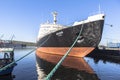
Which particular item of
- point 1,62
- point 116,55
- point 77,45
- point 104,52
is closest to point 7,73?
point 1,62

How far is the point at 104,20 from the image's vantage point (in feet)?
104

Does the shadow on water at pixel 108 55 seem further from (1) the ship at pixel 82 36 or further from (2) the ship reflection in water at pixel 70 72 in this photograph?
(2) the ship reflection in water at pixel 70 72

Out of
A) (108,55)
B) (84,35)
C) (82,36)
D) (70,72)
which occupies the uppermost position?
(84,35)

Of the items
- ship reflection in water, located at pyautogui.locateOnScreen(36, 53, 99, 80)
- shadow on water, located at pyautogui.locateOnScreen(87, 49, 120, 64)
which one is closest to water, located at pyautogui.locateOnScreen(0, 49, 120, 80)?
ship reflection in water, located at pyautogui.locateOnScreen(36, 53, 99, 80)

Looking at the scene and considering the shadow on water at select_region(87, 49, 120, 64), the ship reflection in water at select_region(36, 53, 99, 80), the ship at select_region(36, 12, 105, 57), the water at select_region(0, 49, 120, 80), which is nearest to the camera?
the ship reflection in water at select_region(36, 53, 99, 80)

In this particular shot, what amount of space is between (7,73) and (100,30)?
1777 centimetres

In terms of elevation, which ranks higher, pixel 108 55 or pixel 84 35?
pixel 84 35

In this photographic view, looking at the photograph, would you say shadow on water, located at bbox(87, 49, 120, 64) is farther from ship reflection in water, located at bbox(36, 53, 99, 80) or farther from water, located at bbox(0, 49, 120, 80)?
water, located at bbox(0, 49, 120, 80)

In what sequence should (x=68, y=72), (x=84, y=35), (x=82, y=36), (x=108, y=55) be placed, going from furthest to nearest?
(x=108, y=55) → (x=82, y=36) → (x=84, y=35) → (x=68, y=72)

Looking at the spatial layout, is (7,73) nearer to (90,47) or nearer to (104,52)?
(90,47)

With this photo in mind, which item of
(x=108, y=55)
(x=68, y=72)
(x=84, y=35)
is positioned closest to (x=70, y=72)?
(x=68, y=72)

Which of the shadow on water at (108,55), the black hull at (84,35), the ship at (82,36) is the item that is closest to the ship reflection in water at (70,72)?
the ship at (82,36)

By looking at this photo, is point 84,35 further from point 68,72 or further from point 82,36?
point 68,72

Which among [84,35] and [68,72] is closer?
[68,72]
